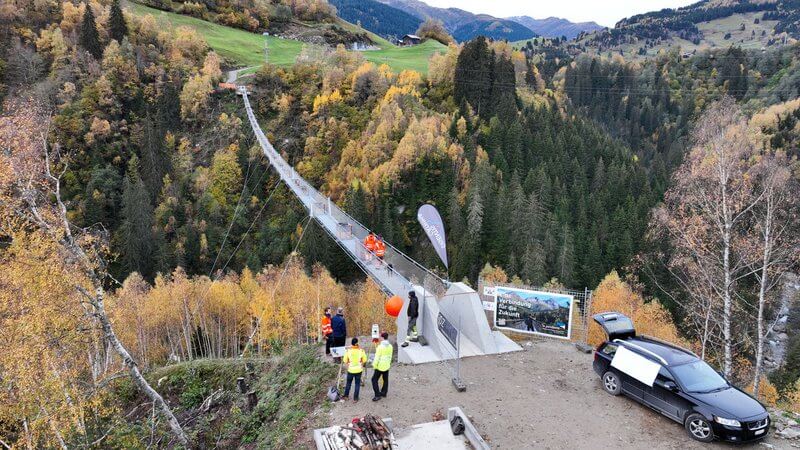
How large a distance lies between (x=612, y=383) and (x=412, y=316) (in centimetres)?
561

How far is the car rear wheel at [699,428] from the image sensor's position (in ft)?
29.6

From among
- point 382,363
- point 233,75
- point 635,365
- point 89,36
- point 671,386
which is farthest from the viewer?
point 233,75

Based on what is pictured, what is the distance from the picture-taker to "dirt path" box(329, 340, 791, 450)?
9.49 m

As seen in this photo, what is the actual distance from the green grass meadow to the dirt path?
68191 millimetres

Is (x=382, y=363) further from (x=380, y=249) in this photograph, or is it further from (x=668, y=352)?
(x=380, y=249)

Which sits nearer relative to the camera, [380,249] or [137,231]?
[380,249]

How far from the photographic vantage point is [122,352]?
11.0 meters

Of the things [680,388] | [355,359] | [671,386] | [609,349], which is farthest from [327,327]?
[680,388]

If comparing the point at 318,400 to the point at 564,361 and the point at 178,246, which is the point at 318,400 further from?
the point at 178,246

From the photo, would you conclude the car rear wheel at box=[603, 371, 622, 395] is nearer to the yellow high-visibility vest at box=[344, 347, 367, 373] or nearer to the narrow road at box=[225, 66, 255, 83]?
the yellow high-visibility vest at box=[344, 347, 367, 373]

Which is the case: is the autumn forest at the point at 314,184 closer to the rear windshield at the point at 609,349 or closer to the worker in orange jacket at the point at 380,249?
the rear windshield at the point at 609,349

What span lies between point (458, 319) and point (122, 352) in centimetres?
864

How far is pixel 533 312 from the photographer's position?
14.5 metres

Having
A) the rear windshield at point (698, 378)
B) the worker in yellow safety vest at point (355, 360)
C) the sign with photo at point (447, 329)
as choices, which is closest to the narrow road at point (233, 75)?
the sign with photo at point (447, 329)
